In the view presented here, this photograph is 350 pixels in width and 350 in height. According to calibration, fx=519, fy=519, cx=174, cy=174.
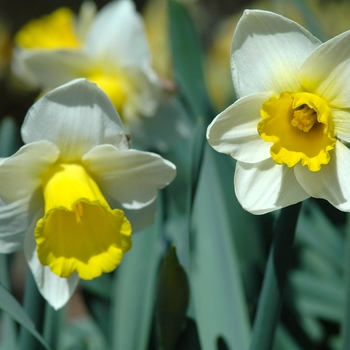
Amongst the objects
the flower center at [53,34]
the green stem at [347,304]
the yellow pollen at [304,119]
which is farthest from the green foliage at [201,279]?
the flower center at [53,34]

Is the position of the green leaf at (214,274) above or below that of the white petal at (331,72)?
below

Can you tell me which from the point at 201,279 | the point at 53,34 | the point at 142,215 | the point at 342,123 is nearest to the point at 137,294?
the point at 201,279

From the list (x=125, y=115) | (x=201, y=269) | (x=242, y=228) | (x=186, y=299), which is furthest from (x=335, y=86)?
(x=125, y=115)

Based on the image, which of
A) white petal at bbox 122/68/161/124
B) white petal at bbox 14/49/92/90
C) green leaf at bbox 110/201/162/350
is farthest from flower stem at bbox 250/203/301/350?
white petal at bbox 14/49/92/90

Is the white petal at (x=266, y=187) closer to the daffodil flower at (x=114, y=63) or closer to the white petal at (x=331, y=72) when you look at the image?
the white petal at (x=331, y=72)

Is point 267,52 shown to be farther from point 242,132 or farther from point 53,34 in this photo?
point 53,34

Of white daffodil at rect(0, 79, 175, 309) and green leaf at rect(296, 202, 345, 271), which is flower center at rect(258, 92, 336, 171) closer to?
white daffodil at rect(0, 79, 175, 309)
